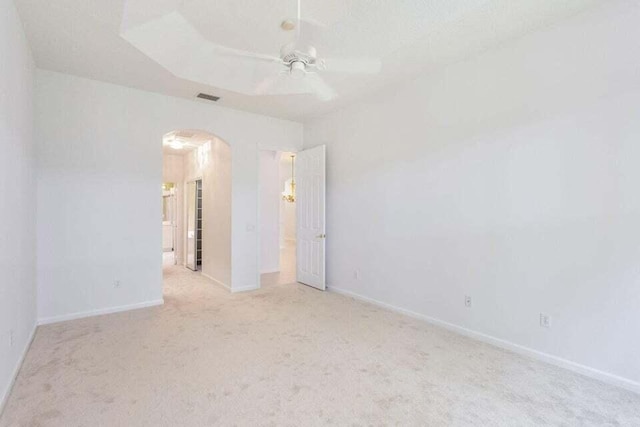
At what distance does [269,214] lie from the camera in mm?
7277

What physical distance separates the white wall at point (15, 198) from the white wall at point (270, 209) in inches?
163

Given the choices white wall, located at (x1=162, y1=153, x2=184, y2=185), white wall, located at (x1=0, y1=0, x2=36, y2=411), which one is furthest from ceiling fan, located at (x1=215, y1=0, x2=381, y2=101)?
white wall, located at (x1=162, y1=153, x2=184, y2=185)

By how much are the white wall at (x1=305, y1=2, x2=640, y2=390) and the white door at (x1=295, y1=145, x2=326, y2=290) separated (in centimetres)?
109

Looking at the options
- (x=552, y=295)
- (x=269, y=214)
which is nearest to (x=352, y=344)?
(x=552, y=295)

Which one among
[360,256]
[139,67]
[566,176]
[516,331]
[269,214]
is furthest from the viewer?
[269,214]

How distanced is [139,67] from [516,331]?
4.80 metres

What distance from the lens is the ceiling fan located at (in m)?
2.25

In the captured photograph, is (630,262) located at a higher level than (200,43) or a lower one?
lower

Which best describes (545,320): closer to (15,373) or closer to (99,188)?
(15,373)

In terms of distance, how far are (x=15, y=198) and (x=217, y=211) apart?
3279 millimetres

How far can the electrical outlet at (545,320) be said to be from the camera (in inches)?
111

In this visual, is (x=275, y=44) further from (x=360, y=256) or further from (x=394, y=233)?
(x=360, y=256)

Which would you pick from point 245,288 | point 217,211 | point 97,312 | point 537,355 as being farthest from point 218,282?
point 537,355

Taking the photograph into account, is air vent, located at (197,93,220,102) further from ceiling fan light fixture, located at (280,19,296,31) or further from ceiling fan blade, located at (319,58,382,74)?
ceiling fan light fixture, located at (280,19,296,31)
